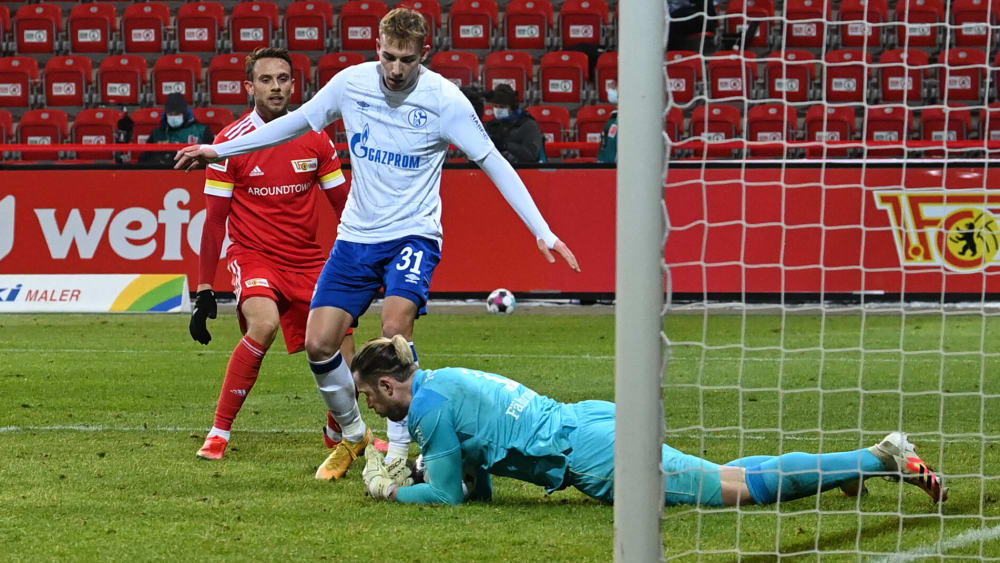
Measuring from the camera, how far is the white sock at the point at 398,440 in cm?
544

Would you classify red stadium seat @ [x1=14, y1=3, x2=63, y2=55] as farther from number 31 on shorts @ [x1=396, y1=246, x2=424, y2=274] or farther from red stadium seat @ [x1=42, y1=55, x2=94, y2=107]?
number 31 on shorts @ [x1=396, y1=246, x2=424, y2=274]

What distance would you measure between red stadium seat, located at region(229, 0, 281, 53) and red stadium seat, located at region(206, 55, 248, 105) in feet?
2.93

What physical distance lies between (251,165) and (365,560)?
289 cm

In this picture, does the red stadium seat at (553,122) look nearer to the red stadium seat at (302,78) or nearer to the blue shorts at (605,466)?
the red stadium seat at (302,78)

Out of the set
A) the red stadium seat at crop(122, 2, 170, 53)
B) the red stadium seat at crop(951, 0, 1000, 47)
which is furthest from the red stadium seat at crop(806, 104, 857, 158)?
the red stadium seat at crop(122, 2, 170, 53)

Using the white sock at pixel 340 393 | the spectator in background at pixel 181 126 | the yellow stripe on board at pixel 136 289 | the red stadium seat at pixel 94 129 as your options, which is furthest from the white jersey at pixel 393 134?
the red stadium seat at pixel 94 129

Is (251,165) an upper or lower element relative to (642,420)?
upper

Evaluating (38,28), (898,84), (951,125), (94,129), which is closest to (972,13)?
(898,84)

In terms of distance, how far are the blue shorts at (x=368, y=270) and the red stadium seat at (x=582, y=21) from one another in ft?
44.5

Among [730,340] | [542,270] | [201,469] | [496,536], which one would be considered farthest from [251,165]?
[542,270]

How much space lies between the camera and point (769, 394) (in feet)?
26.9

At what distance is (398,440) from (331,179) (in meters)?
1.73

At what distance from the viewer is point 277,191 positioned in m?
6.62

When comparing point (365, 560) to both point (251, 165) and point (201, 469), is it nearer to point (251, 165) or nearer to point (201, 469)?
point (201, 469)
